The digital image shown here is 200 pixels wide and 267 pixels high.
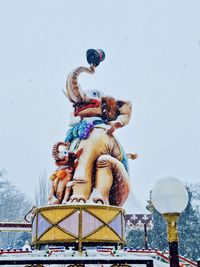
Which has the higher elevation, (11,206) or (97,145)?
(11,206)

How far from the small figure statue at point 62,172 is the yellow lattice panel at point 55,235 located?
421cm

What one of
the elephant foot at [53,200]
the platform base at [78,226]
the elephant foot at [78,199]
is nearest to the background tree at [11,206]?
the elephant foot at [53,200]

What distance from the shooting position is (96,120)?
15.4 metres

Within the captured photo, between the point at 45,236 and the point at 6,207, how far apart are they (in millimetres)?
41461

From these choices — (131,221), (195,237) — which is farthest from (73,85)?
(195,237)

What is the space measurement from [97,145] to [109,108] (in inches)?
65.9

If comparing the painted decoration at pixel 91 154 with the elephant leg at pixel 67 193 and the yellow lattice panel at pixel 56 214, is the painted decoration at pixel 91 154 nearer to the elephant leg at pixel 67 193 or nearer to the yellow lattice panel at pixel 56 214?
the elephant leg at pixel 67 193

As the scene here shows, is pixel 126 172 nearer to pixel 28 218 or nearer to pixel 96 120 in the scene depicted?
pixel 96 120

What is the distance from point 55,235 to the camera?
10102 mm

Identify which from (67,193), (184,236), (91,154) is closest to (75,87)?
(91,154)

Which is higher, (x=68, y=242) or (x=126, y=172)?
(x=126, y=172)

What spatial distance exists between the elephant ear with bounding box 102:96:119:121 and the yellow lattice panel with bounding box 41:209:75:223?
5.89 m

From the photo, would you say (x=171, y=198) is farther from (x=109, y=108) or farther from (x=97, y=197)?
(x=109, y=108)

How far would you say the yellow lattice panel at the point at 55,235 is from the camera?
32.9ft
